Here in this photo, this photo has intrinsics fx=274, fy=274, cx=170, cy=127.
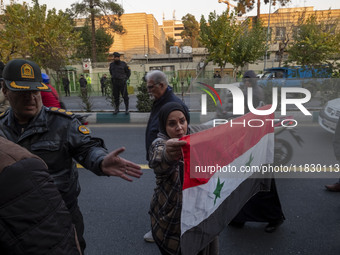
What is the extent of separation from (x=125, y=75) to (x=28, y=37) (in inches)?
Result: 329

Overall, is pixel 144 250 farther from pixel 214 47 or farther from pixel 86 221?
pixel 214 47

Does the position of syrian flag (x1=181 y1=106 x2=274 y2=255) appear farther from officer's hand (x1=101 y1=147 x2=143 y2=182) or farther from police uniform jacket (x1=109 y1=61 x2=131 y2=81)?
police uniform jacket (x1=109 y1=61 x2=131 y2=81)

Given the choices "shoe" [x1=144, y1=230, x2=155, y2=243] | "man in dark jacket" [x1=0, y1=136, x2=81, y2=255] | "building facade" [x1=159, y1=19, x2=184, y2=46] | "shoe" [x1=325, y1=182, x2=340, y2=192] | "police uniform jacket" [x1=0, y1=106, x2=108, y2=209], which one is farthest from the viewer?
"building facade" [x1=159, y1=19, x2=184, y2=46]

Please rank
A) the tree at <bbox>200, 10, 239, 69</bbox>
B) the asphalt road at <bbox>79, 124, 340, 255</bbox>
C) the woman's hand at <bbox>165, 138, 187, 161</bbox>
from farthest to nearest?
the tree at <bbox>200, 10, 239, 69</bbox> → the asphalt road at <bbox>79, 124, 340, 255</bbox> → the woman's hand at <bbox>165, 138, 187, 161</bbox>

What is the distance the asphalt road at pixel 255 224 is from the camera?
2.61 metres

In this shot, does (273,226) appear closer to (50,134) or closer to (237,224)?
(237,224)

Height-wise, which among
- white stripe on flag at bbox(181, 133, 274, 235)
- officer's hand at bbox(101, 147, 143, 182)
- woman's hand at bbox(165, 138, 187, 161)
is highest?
woman's hand at bbox(165, 138, 187, 161)

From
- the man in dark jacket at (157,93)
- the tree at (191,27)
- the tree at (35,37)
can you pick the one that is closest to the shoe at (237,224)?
the man in dark jacket at (157,93)

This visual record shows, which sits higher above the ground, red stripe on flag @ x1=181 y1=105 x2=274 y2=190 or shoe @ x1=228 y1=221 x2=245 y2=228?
red stripe on flag @ x1=181 y1=105 x2=274 y2=190

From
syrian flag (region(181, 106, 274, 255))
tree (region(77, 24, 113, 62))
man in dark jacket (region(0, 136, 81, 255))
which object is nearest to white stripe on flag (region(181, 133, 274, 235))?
syrian flag (region(181, 106, 274, 255))

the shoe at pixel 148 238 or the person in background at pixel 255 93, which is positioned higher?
the person in background at pixel 255 93

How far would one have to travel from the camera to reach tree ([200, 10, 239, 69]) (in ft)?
70.2

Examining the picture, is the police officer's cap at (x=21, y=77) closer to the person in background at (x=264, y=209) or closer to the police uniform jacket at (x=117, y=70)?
the person in background at (x=264, y=209)

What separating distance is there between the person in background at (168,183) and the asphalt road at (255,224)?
0.95m
